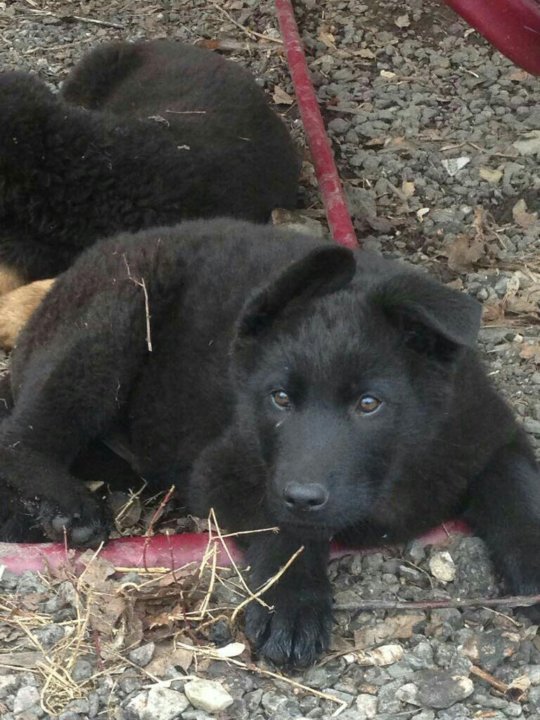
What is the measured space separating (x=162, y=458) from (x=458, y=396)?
3.75ft

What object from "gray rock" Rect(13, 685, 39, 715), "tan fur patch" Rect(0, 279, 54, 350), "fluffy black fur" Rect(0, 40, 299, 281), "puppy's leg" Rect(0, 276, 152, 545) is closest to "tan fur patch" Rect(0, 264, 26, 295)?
"fluffy black fur" Rect(0, 40, 299, 281)

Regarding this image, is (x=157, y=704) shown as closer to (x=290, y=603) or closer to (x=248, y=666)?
(x=248, y=666)

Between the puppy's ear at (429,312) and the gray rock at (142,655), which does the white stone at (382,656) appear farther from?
the puppy's ear at (429,312)

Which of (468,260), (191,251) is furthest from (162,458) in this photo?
(468,260)

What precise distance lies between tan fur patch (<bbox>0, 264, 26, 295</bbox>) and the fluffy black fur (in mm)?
24

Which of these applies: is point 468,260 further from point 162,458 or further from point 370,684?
point 370,684

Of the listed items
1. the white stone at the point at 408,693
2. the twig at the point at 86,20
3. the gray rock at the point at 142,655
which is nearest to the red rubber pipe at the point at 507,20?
the white stone at the point at 408,693

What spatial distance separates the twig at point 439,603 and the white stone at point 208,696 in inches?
19.1

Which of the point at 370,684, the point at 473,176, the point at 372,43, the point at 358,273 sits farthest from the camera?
the point at 372,43

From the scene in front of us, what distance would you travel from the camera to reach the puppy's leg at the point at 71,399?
13.9 feet

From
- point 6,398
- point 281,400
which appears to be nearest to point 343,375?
point 281,400

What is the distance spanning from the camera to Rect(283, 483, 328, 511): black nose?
326 centimetres

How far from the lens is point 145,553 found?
387 centimetres

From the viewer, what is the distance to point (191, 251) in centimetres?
454
